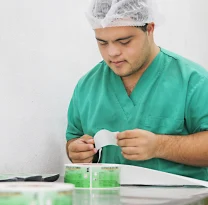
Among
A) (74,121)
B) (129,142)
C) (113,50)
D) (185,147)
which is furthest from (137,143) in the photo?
(74,121)

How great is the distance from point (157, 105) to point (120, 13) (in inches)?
12.6

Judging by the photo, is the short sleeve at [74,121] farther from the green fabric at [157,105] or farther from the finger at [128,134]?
the finger at [128,134]

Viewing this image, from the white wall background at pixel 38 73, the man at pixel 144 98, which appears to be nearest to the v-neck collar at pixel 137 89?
the man at pixel 144 98

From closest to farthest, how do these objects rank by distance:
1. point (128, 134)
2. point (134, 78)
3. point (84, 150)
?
point (128, 134) → point (84, 150) → point (134, 78)

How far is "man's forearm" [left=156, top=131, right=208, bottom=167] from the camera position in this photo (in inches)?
64.7

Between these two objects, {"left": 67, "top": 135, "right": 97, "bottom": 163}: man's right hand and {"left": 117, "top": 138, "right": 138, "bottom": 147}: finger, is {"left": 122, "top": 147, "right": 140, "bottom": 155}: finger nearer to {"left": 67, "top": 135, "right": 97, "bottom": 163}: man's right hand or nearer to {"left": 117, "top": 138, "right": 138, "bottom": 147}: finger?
{"left": 117, "top": 138, "right": 138, "bottom": 147}: finger

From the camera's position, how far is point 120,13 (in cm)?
170

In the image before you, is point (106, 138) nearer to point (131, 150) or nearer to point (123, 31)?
point (131, 150)

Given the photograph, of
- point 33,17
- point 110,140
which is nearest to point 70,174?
point 110,140

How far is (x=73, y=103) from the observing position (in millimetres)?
1917

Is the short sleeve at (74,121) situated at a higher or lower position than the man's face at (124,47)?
lower

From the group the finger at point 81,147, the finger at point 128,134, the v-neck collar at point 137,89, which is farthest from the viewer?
the v-neck collar at point 137,89

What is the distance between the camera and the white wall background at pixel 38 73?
5.59ft

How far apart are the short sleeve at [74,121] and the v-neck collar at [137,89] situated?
172 mm
